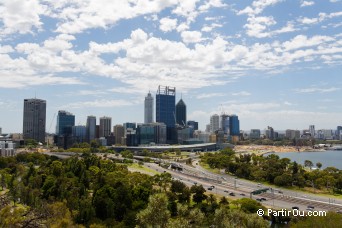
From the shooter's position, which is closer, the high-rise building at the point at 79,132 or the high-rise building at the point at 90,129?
the high-rise building at the point at 79,132

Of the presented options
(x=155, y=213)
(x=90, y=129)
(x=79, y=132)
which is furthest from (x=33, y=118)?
(x=155, y=213)

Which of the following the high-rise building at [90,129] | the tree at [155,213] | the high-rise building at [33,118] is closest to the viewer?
the tree at [155,213]

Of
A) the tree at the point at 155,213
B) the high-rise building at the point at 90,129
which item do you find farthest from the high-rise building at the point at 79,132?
the tree at the point at 155,213

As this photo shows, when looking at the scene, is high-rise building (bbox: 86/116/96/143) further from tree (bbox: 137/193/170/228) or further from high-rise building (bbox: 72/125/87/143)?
tree (bbox: 137/193/170/228)

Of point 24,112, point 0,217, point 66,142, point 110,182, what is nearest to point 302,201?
point 110,182

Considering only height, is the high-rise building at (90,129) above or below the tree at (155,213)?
above

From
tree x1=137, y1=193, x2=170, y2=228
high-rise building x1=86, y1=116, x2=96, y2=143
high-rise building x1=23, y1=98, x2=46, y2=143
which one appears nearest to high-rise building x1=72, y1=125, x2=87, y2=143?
high-rise building x1=86, y1=116, x2=96, y2=143

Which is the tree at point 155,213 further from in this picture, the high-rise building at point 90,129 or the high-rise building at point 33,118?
the high-rise building at point 33,118

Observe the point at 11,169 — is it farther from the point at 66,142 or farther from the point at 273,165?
the point at 66,142
